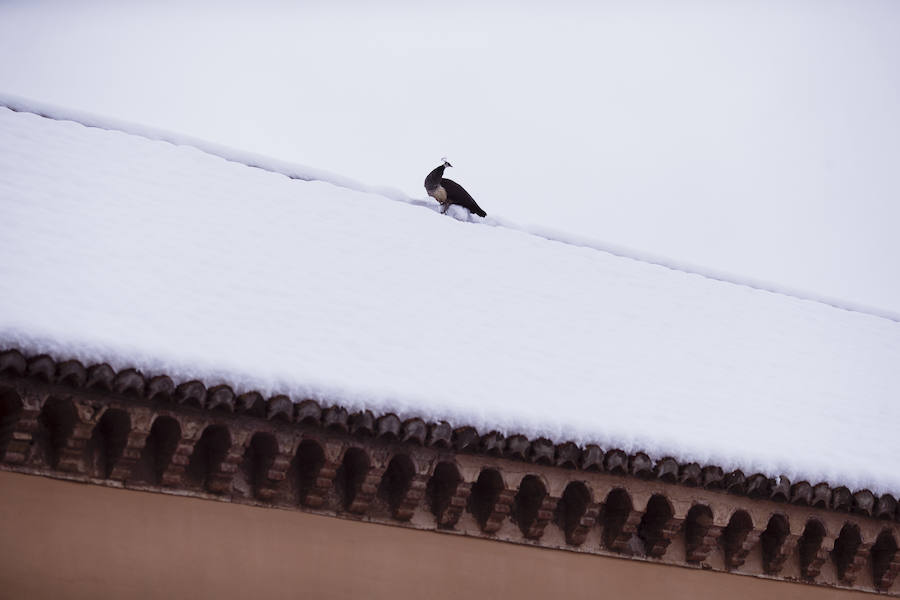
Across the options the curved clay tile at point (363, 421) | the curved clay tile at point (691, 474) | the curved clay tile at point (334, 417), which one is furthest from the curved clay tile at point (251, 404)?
the curved clay tile at point (691, 474)

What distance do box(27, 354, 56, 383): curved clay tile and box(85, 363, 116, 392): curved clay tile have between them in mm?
178

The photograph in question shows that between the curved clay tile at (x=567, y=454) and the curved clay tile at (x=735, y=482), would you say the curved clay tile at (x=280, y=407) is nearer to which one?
the curved clay tile at (x=567, y=454)

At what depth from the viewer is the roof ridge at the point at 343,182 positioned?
8.32m

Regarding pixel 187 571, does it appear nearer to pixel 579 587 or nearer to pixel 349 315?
pixel 349 315

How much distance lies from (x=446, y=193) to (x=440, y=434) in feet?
11.8

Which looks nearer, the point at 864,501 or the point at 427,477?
the point at 427,477

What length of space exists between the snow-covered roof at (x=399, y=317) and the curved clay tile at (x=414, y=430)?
0.07 meters

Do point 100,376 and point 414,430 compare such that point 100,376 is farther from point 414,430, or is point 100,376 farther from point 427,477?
point 427,477

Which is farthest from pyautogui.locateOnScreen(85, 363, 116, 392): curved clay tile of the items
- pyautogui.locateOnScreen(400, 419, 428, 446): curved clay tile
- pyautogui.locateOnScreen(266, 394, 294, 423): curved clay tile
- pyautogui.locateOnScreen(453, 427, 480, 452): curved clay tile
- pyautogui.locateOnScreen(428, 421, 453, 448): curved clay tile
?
pyautogui.locateOnScreen(453, 427, 480, 452): curved clay tile

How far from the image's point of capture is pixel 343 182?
9.04m

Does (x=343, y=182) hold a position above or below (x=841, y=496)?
above

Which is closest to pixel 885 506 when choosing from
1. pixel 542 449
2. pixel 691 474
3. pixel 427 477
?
pixel 691 474

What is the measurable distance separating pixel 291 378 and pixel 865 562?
4175 millimetres

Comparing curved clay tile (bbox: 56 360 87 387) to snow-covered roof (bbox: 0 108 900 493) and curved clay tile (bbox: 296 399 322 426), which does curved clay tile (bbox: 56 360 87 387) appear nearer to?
snow-covered roof (bbox: 0 108 900 493)
